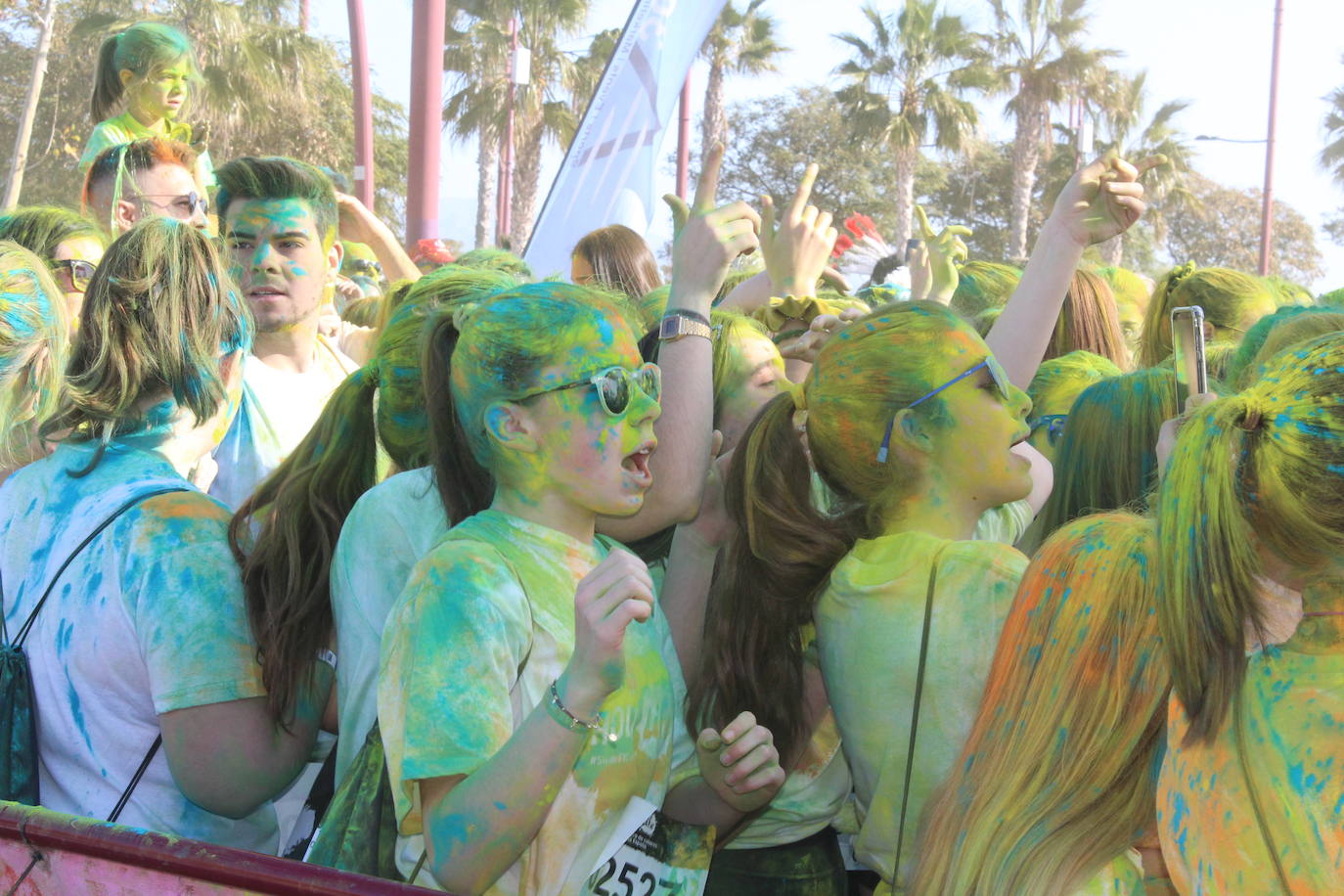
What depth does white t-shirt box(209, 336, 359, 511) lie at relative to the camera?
3.27m

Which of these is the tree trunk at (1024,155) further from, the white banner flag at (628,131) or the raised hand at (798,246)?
the raised hand at (798,246)

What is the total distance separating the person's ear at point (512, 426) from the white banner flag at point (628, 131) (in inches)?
183

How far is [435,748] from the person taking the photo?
67.6 inches

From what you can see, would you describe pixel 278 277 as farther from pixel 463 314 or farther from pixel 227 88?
pixel 227 88

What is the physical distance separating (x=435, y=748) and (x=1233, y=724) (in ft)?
3.34

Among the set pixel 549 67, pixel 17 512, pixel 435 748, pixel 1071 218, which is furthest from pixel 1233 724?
pixel 549 67

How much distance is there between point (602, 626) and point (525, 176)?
30.9m

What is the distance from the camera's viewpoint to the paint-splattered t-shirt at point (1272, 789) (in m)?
1.34

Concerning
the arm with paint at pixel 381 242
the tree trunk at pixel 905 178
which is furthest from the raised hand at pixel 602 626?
the tree trunk at pixel 905 178

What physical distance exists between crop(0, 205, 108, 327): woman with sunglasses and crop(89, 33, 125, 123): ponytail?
1.43 meters

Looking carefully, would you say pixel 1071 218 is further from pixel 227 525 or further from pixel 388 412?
pixel 227 525

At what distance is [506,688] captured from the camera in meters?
1.82

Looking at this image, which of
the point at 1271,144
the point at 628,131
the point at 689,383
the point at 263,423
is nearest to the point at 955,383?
the point at 689,383

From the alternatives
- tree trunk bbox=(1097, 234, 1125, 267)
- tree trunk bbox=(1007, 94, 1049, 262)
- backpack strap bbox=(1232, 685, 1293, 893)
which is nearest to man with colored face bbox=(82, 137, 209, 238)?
backpack strap bbox=(1232, 685, 1293, 893)
